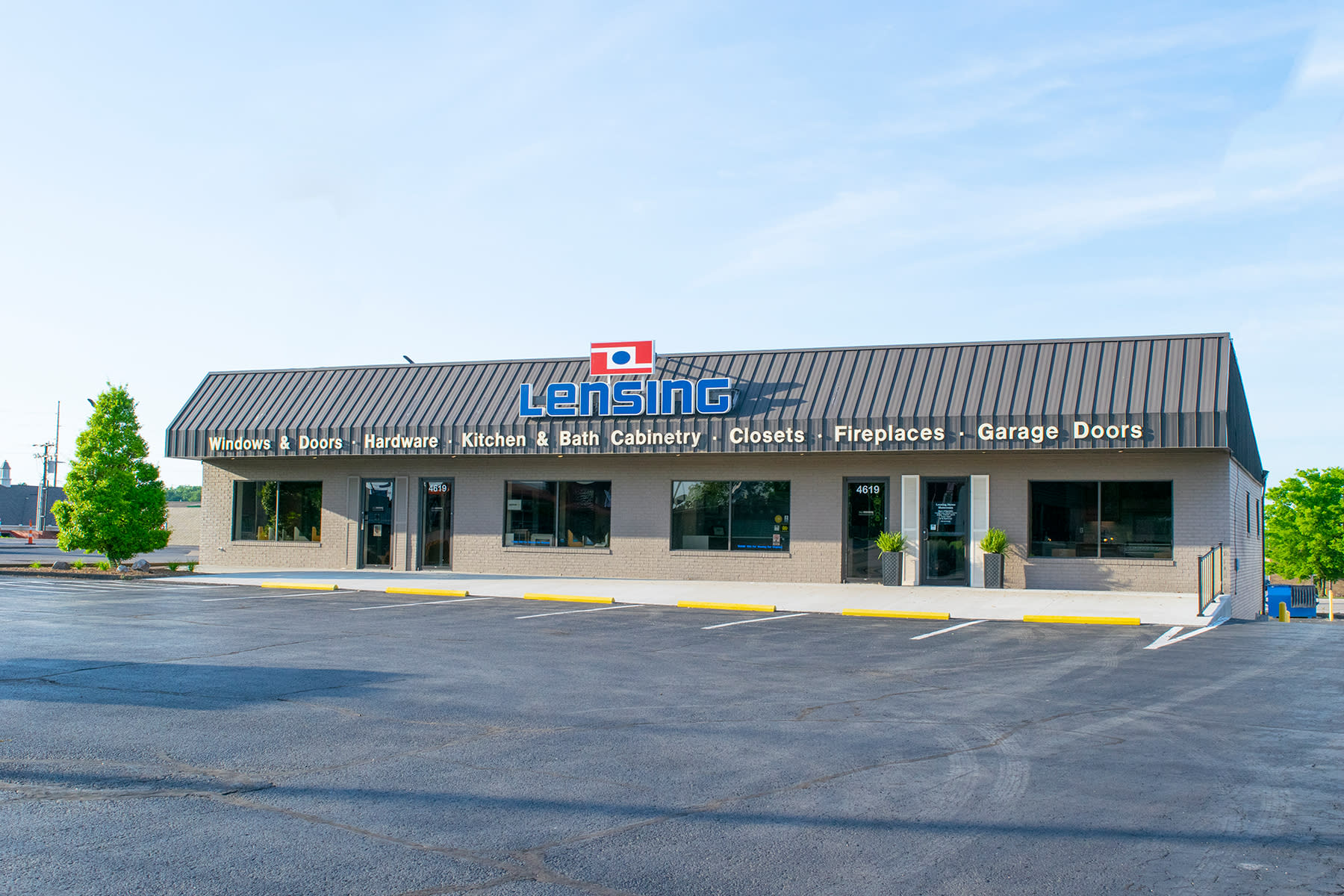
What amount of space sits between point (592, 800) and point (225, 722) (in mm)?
3718

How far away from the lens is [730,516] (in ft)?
80.7

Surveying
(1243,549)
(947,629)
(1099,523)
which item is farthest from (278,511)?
(1243,549)

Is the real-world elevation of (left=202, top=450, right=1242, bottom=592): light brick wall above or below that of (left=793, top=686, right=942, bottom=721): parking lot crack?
above

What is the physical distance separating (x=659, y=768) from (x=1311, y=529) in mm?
81341

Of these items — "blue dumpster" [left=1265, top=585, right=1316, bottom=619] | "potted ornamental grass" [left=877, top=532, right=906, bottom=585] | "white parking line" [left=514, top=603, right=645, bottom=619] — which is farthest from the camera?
"blue dumpster" [left=1265, top=585, right=1316, bottom=619]

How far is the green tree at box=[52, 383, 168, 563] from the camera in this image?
86.8 ft

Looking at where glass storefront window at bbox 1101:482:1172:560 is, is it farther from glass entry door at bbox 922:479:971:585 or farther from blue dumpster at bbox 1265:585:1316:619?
blue dumpster at bbox 1265:585:1316:619

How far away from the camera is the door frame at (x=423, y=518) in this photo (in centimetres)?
2675

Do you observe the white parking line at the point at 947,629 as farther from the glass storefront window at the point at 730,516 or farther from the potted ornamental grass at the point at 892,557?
the glass storefront window at the point at 730,516

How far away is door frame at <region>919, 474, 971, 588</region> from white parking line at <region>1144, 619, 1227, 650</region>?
235 inches

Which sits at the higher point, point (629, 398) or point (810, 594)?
point (629, 398)

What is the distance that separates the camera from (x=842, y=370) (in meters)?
23.4

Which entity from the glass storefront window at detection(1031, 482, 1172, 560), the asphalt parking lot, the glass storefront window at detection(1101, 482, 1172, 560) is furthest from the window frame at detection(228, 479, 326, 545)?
the glass storefront window at detection(1101, 482, 1172, 560)

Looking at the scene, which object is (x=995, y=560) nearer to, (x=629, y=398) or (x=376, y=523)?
(x=629, y=398)
